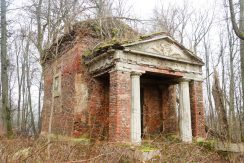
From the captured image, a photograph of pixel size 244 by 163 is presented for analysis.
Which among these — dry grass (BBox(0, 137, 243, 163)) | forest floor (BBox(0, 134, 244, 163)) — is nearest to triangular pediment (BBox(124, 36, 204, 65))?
forest floor (BBox(0, 134, 244, 163))

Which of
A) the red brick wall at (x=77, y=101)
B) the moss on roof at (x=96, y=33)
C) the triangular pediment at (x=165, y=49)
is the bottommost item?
the red brick wall at (x=77, y=101)

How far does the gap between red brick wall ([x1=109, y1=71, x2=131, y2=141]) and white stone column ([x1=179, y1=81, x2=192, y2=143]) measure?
9.69ft

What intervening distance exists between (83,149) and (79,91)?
6.73 metres

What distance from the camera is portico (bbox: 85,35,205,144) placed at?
9.59 metres

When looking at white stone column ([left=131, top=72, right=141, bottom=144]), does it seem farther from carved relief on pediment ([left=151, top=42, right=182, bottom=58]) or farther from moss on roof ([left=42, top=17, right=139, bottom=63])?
moss on roof ([left=42, top=17, right=139, bottom=63])

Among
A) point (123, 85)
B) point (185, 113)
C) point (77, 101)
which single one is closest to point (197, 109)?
point (185, 113)

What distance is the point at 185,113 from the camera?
1124cm

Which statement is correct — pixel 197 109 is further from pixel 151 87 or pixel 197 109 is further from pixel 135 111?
pixel 135 111

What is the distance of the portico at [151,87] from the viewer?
31.5ft

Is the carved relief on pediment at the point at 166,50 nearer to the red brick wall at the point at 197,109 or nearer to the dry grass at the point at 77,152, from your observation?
the red brick wall at the point at 197,109

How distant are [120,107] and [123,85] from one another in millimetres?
882

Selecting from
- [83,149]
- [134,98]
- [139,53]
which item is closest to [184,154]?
[83,149]

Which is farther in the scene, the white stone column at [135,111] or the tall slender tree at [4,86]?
the tall slender tree at [4,86]

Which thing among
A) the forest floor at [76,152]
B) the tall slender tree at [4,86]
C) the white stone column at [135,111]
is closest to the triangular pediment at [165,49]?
the white stone column at [135,111]
